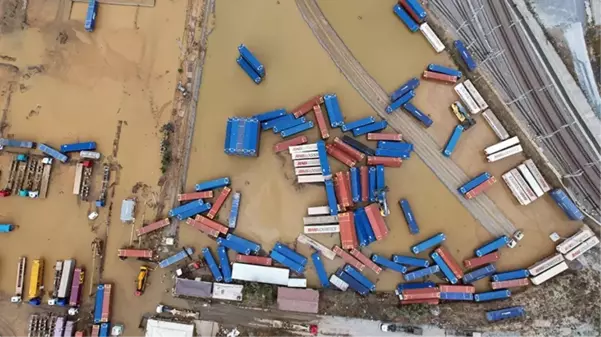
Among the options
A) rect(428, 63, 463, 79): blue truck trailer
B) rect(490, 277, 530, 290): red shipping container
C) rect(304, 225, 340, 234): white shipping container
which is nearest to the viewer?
rect(490, 277, 530, 290): red shipping container

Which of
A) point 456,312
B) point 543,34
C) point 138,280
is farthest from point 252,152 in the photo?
point 543,34

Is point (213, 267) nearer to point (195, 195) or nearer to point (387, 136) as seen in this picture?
point (195, 195)

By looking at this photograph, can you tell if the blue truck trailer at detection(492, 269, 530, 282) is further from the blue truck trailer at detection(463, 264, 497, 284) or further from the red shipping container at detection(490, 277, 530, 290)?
the blue truck trailer at detection(463, 264, 497, 284)

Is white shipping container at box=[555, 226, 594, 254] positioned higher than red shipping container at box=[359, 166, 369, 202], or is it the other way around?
red shipping container at box=[359, 166, 369, 202]

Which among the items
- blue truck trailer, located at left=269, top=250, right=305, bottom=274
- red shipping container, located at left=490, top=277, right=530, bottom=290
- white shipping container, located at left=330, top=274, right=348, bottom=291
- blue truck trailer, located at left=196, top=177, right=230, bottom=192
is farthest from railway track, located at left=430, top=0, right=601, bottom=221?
blue truck trailer, located at left=196, top=177, right=230, bottom=192

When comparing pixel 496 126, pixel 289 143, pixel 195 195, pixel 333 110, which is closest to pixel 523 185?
pixel 496 126

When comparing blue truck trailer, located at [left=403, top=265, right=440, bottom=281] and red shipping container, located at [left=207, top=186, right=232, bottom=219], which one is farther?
red shipping container, located at [left=207, top=186, right=232, bottom=219]
